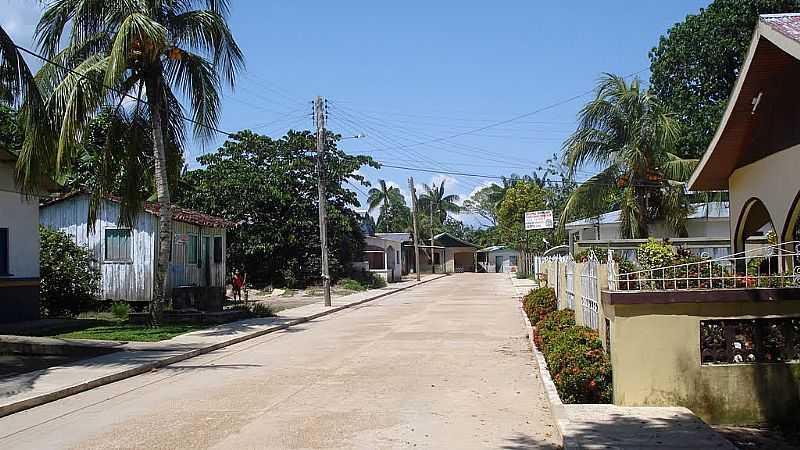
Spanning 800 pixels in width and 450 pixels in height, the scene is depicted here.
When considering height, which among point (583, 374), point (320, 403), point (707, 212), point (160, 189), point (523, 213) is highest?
point (523, 213)

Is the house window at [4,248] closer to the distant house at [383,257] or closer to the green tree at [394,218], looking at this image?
the distant house at [383,257]

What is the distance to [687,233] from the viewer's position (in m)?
29.5

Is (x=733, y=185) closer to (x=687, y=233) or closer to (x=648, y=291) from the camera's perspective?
(x=648, y=291)

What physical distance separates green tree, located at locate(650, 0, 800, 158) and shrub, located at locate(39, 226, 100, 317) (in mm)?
26160

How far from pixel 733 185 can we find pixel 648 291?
7.59m

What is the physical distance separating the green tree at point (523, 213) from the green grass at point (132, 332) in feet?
148

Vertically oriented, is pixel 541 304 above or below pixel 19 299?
below

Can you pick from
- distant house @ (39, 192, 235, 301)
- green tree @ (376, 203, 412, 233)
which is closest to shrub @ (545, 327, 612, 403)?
distant house @ (39, 192, 235, 301)

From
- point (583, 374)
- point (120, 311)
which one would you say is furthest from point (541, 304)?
point (120, 311)

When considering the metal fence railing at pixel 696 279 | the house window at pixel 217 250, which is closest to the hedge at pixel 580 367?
the metal fence railing at pixel 696 279

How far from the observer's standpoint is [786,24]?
34.3ft

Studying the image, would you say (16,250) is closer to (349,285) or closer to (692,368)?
(692,368)

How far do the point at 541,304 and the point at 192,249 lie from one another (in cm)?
1453

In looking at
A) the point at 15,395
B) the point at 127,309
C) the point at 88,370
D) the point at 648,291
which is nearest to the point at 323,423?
the point at 648,291
